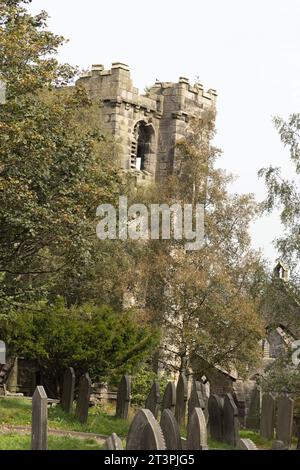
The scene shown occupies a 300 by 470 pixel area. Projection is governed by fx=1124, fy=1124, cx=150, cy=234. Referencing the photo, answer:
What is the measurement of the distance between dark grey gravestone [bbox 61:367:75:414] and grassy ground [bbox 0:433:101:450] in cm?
513

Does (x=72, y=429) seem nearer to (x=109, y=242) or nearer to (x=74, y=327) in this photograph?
(x=74, y=327)

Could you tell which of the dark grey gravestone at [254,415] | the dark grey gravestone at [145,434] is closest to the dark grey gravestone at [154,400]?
the dark grey gravestone at [254,415]

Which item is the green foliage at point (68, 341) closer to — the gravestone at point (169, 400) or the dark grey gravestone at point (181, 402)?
the dark grey gravestone at point (181, 402)

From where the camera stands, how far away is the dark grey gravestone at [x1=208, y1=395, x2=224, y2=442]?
25.0m

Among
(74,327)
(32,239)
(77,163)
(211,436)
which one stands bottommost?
(211,436)

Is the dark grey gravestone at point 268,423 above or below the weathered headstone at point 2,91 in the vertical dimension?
below

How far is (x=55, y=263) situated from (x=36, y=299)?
9.24 meters

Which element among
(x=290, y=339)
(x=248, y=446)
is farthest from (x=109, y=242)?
(x=248, y=446)

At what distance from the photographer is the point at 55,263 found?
1570 inches

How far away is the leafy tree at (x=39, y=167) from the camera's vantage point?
1086 inches

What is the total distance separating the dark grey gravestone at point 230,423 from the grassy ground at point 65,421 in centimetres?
280

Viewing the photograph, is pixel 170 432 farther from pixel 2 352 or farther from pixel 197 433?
pixel 2 352

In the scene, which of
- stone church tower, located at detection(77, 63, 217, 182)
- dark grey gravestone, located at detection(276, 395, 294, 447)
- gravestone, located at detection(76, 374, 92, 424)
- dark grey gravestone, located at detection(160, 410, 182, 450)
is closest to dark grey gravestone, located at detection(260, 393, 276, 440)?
dark grey gravestone, located at detection(276, 395, 294, 447)

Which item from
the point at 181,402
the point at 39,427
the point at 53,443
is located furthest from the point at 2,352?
the point at 39,427
